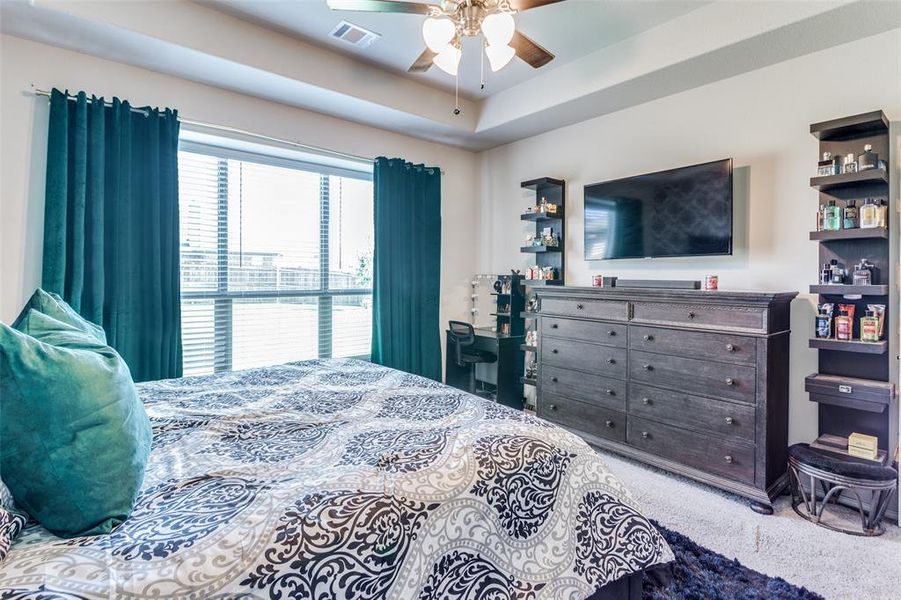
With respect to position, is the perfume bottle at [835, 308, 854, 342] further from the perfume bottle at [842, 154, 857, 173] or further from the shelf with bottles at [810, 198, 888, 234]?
the perfume bottle at [842, 154, 857, 173]

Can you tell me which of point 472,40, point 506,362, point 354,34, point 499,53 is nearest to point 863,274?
point 499,53

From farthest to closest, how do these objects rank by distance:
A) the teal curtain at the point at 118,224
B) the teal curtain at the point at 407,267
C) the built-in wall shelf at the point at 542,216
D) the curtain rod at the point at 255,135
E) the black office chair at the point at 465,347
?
the black office chair at the point at 465,347 → the teal curtain at the point at 407,267 → the built-in wall shelf at the point at 542,216 → the curtain rod at the point at 255,135 → the teal curtain at the point at 118,224

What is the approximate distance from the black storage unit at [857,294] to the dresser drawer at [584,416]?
107 centimetres

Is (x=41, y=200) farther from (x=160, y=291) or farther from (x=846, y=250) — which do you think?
(x=846, y=250)

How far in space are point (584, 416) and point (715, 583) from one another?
4.76 feet

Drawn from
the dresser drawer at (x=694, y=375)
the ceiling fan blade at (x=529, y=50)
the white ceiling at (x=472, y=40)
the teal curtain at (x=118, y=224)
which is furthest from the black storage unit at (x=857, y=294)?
the teal curtain at (x=118, y=224)

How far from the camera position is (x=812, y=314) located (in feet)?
8.48

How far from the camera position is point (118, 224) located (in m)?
2.70

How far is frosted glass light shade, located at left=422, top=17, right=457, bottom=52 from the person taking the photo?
1905mm

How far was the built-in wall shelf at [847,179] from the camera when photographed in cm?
219

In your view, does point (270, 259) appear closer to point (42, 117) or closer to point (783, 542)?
point (42, 117)

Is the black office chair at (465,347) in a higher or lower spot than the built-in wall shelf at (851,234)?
lower

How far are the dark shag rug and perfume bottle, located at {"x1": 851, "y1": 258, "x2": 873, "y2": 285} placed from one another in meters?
1.56

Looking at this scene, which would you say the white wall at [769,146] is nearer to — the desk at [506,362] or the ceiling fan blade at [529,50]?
the desk at [506,362]
